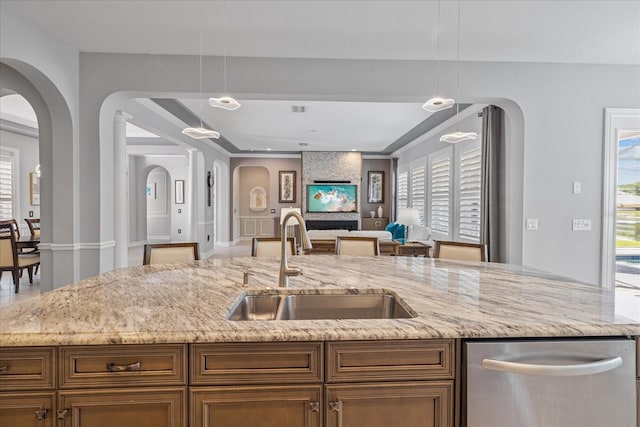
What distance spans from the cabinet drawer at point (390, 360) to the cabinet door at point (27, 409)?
93 centimetres

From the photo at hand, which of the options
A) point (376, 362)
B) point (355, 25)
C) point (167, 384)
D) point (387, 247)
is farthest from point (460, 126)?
point (167, 384)

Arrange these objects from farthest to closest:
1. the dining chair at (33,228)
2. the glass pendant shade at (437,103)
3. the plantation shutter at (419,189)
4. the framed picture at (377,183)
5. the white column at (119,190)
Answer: the framed picture at (377,183) → the plantation shutter at (419,189) → the dining chair at (33,228) → the white column at (119,190) → the glass pendant shade at (437,103)

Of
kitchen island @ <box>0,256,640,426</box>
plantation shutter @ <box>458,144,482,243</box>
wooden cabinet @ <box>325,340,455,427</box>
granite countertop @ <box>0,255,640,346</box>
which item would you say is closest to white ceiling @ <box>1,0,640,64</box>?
plantation shutter @ <box>458,144,482,243</box>

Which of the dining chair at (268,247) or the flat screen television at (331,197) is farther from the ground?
the flat screen television at (331,197)

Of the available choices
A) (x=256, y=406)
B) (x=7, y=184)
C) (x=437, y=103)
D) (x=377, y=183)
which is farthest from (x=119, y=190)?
(x=377, y=183)

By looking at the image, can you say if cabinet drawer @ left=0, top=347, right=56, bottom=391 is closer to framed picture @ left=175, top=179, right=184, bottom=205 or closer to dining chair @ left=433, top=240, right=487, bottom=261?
dining chair @ left=433, top=240, right=487, bottom=261

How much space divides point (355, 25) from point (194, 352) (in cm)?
285

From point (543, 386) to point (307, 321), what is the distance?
2.75 feet

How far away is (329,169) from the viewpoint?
32.9 feet

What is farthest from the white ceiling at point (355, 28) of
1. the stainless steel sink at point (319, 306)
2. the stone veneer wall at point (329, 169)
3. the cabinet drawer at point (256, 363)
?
the stone veneer wall at point (329, 169)

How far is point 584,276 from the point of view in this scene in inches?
151

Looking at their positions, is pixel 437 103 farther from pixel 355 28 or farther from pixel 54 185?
pixel 54 185

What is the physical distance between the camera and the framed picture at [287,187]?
34.6 ft

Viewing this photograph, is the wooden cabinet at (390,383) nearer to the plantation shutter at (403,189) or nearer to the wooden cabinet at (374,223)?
the plantation shutter at (403,189)
